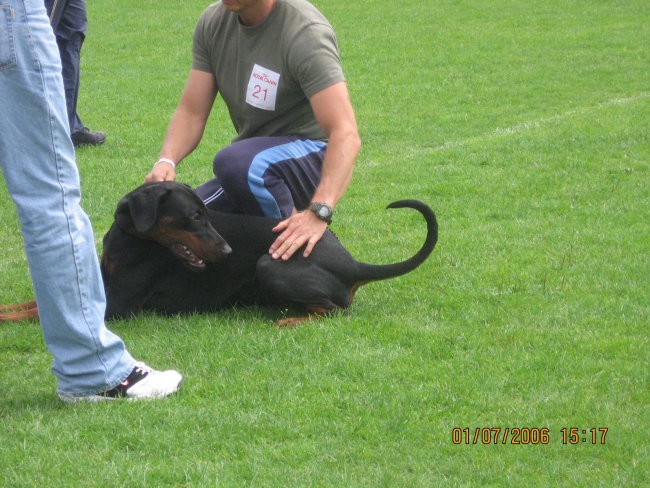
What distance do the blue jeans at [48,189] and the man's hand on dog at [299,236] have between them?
1228 mm

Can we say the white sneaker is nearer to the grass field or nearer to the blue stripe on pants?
the grass field

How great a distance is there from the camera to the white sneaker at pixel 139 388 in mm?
3648

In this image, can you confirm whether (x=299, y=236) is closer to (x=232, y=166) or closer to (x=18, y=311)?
(x=232, y=166)

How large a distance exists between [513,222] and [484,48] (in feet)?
29.4

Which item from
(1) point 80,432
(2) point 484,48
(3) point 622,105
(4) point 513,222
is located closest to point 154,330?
(1) point 80,432

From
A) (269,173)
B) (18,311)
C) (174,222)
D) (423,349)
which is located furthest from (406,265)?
(18,311)

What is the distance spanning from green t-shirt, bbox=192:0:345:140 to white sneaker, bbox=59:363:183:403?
1.73m

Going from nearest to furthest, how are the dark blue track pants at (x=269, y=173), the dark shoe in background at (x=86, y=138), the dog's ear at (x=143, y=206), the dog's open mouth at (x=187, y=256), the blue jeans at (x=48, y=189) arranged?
the blue jeans at (x=48, y=189)
the dog's ear at (x=143, y=206)
the dog's open mouth at (x=187, y=256)
the dark blue track pants at (x=269, y=173)
the dark shoe in background at (x=86, y=138)

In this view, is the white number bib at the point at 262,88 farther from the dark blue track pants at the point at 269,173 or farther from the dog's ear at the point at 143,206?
the dog's ear at the point at 143,206

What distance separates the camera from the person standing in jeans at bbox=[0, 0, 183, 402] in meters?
3.31

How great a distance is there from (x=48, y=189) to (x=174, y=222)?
1.26 metres

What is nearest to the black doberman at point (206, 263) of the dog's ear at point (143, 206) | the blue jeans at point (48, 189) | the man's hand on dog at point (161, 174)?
the dog's ear at point (143, 206)

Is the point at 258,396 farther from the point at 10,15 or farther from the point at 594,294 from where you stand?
the point at 594,294

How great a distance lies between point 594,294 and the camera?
4.88 m
